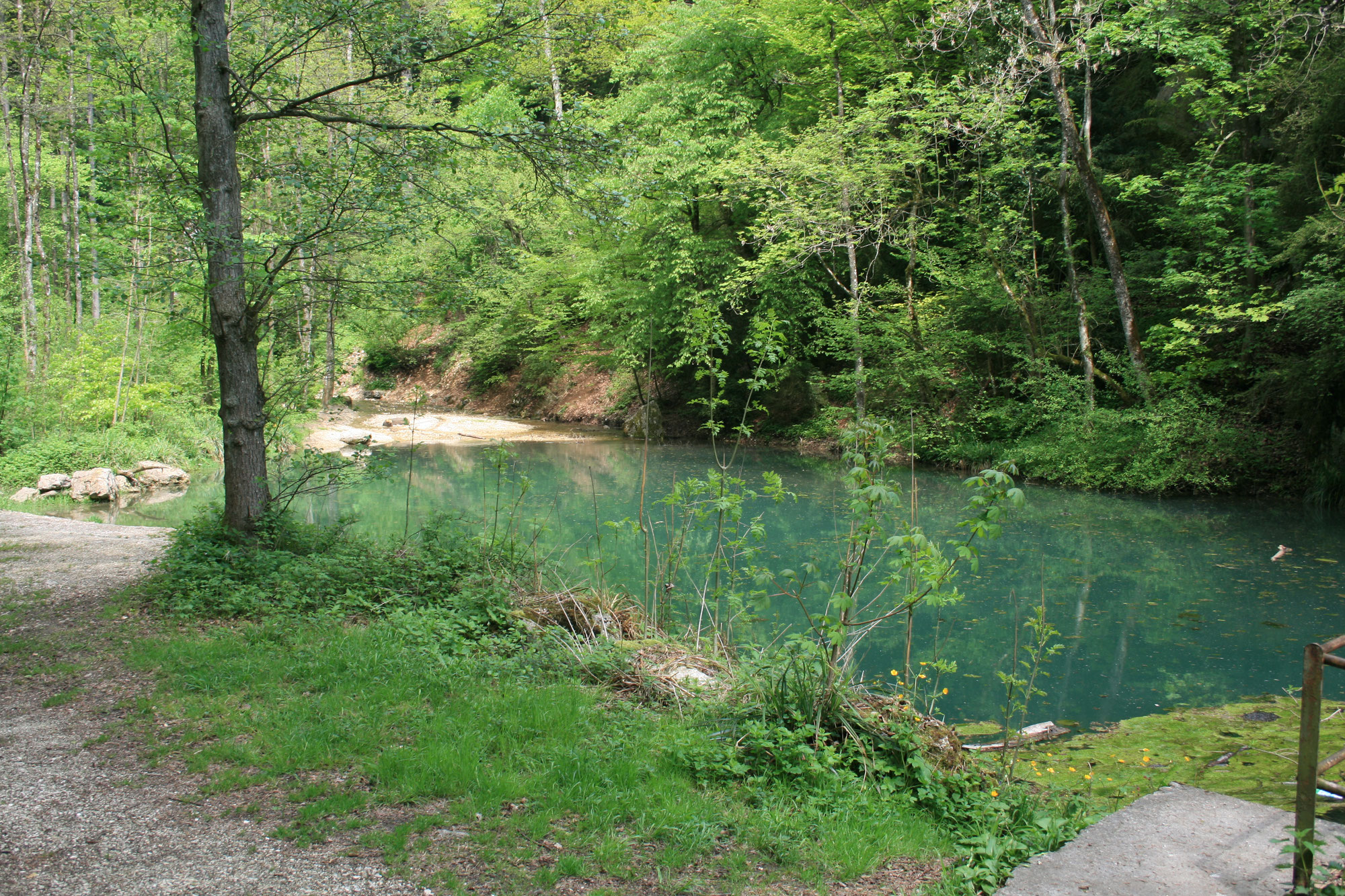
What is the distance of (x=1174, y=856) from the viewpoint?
263 centimetres

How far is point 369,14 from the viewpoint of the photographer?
6113 mm

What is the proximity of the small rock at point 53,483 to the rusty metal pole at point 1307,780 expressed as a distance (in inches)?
580

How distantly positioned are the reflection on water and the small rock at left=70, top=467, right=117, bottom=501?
78 cm

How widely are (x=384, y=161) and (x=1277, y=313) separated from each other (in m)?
12.1

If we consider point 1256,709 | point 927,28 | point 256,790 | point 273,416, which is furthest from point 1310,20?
point 256,790

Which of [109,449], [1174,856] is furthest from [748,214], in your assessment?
[1174,856]

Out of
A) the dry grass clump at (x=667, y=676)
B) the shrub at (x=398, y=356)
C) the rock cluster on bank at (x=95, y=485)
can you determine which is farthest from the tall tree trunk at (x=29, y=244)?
the shrub at (x=398, y=356)

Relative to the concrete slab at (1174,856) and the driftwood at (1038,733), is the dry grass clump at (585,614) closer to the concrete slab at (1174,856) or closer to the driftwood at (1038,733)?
the driftwood at (1038,733)

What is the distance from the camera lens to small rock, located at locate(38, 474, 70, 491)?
39.9 feet

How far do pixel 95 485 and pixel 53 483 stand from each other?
1.80 ft

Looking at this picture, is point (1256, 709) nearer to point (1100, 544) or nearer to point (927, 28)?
point (1100, 544)

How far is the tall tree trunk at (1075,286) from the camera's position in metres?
14.1

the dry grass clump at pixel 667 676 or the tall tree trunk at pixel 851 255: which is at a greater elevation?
the tall tree trunk at pixel 851 255

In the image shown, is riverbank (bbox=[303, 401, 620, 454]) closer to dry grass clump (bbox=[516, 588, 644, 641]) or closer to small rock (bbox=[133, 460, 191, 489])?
small rock (bbox=[133, 460, 191, 489])
